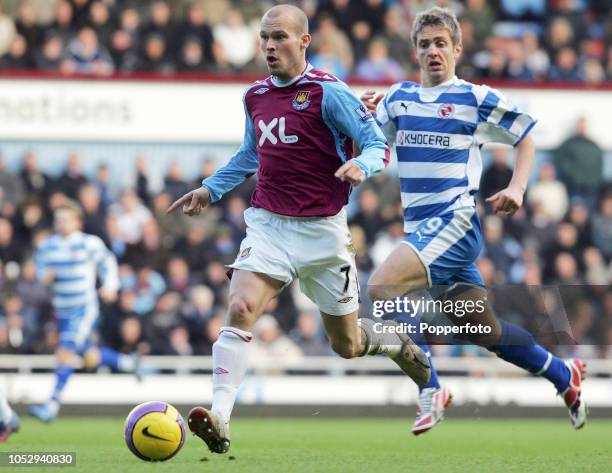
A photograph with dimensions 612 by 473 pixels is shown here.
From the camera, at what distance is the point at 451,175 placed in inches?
330

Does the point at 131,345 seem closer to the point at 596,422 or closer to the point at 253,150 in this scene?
the point at 596,422

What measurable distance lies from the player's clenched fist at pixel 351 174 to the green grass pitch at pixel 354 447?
1.48 m

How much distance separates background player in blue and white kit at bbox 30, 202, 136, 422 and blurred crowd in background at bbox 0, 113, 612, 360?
1.06 meters

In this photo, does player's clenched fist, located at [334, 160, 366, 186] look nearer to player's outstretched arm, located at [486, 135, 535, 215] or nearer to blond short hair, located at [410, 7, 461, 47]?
player's outstretched arm, located at [486, 135, 535, 215]

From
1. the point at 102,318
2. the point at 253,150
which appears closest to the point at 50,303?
the point at 102,318

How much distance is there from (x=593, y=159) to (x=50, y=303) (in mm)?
7068

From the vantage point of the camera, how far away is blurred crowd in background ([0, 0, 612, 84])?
17.0m

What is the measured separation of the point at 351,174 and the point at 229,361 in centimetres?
122

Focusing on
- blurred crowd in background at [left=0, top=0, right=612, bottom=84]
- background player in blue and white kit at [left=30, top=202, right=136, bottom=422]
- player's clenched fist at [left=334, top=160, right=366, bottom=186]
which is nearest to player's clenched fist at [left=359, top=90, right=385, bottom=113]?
player's clenched fist at [left=334, top=160, right=366, bottom=186]

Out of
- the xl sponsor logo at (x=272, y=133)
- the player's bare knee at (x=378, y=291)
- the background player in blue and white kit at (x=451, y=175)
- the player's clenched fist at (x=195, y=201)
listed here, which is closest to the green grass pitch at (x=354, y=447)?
the background player in blue and white kit at (x=451, y=175)

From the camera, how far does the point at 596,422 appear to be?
45.3 feet

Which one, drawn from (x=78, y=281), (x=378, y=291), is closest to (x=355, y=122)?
(x=378, y=291)

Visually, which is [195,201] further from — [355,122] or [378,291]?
[378,291]

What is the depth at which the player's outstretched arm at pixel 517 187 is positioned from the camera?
7602 millimetres
